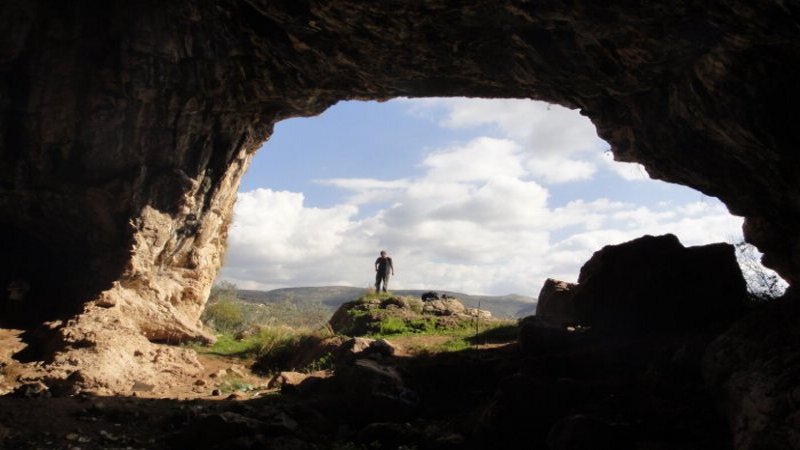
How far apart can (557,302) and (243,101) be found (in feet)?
30.5

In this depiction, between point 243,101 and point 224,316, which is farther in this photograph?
point 224,316

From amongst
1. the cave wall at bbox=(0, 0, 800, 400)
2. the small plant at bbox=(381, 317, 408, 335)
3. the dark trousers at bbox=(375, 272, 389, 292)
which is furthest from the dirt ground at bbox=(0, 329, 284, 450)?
the dark trousers at bbox=(375, 272, 389, 292)

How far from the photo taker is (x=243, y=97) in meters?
13.8

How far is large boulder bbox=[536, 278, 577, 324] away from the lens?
40.9ft

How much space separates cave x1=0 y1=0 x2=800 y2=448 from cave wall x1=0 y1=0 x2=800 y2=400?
0.04 meters

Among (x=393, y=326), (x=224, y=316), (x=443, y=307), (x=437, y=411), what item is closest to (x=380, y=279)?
(x=443, y=307)

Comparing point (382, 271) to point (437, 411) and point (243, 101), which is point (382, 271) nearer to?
point (243, 101)

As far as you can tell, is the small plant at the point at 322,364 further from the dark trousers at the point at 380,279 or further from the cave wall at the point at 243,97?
the dark trousers at the point at 380,279

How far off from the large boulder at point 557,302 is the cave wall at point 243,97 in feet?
11.9

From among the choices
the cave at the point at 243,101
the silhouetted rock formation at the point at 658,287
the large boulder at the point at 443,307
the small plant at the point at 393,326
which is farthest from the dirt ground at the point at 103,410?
the large boulder at the point at 443,307

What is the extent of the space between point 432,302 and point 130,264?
10.8 metres

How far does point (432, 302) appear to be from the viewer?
68.4ft

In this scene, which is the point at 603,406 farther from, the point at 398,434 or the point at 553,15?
the point at 553,15

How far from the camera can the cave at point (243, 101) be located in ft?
23.3
